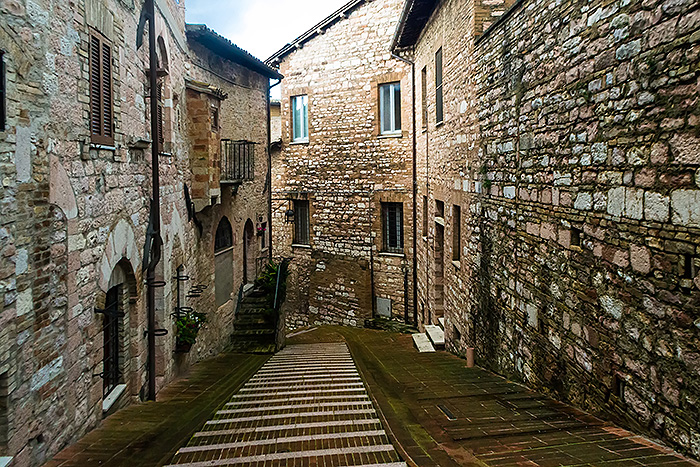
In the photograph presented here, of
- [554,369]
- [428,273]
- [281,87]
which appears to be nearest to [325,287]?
[428,273]

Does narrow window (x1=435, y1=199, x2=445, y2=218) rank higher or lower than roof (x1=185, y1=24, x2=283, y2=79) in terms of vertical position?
lower

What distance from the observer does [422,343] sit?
36.3ft

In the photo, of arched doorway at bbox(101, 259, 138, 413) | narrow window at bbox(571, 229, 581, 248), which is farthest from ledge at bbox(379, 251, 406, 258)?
narrow window at bbox(571, 229, 581, 248)

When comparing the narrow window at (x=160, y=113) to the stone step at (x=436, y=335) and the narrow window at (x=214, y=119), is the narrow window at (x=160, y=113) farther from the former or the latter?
the stone step at (x=436, y=335)

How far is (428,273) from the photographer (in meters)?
12.4

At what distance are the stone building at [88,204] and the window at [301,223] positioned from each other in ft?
24.1

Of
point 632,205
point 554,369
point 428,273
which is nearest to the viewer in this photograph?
point 632,205

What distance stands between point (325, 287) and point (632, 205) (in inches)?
523

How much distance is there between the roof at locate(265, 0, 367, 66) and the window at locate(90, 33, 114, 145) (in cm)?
1108

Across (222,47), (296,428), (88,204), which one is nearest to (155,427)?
(296,428)

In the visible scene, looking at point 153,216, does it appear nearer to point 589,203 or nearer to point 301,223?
point 589,203

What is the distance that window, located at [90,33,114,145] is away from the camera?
5.30m

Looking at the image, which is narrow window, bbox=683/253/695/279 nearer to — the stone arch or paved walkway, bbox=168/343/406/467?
paved walkway, bbox=168/343/406/467

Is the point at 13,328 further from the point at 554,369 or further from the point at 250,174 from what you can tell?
the point at 250,174
